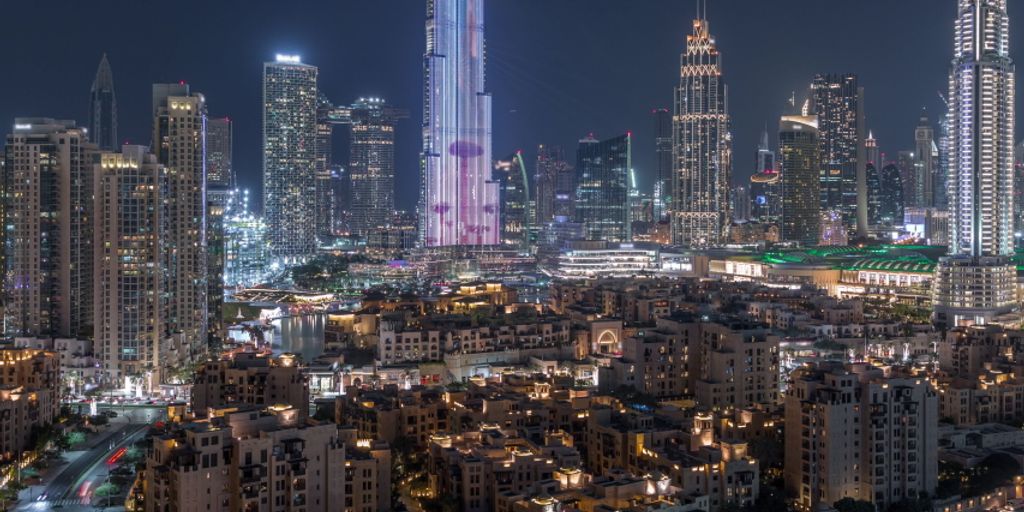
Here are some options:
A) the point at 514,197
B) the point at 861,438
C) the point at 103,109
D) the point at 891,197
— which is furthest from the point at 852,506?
the point at 891,197

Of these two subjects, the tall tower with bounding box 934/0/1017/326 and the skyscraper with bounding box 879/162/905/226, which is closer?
the tall tower with bounding box 934/0/1017/326

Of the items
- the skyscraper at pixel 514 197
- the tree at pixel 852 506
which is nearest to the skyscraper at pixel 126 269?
the tree at pixel 852 506

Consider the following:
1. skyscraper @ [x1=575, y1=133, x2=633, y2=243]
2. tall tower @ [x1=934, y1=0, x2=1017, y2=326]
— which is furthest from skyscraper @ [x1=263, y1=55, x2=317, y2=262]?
tall tower @ [x1=934, y1=0, x2=1017, y2=326]

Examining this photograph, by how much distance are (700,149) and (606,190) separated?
5.43 metres

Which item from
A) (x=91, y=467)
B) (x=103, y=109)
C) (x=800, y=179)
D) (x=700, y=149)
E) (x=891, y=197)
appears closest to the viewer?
(x=91, y=467)

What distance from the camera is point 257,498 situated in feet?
35.9

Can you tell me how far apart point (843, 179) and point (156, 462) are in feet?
187

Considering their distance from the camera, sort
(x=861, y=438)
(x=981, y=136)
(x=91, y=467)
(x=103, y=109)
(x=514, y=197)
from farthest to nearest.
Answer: (x=514, y=197) < (x=103, y=109) < (x=981, y=136) < (x=91, y=467) < (x=861, y=438)

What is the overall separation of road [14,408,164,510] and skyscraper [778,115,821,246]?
47961 millimetres

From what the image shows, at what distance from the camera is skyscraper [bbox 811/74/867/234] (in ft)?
206

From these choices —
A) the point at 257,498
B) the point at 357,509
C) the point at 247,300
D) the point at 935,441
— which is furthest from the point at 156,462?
the point at 247,300

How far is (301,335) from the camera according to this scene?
96.7 ft

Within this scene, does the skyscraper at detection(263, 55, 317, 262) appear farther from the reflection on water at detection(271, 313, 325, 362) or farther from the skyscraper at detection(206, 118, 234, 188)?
the reflection on water at detection(271, 313, 325, 362)

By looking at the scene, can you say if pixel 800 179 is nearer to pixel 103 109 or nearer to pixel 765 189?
pixel 765 189
